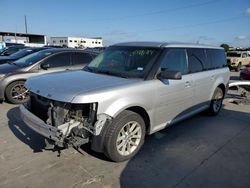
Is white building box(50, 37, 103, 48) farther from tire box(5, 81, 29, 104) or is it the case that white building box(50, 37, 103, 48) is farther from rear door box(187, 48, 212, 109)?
rear door box(187, 48, 212, 109)

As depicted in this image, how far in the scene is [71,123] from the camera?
10.1 ft

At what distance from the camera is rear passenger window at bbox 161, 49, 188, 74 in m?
4.12

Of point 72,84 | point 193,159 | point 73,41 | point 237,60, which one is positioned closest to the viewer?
point 72,84

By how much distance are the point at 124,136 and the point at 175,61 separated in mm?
1782

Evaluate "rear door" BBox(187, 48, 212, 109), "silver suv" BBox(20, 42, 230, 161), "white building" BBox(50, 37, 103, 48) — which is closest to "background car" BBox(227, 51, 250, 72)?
"rear door" BBox(187, 48, 212, 109)

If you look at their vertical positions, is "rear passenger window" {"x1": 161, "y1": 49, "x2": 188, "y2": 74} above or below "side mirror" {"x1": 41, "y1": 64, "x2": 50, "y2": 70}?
above

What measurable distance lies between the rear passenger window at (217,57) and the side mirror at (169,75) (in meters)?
2.17

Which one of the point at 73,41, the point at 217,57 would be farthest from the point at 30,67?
the point at 73,41

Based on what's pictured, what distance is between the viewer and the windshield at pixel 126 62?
394 centimetres

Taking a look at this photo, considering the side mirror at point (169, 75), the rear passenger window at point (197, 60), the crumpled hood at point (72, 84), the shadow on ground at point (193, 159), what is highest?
the rear passenger window at point (197, 60)

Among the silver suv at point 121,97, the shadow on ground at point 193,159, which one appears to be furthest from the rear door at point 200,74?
the shadow on ground at point 193,159

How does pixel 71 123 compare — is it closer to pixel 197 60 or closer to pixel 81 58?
pixel 197 60

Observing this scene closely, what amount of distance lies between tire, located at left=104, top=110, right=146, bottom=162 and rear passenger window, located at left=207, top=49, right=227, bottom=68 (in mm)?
2889

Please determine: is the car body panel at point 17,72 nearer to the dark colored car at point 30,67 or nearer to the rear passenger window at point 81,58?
the dark colored car at point 30,67
